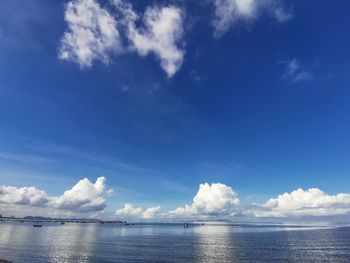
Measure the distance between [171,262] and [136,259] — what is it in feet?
37.5

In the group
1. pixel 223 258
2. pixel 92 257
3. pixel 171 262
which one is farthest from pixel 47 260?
pixel 223 258

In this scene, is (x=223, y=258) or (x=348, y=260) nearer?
(x=348, y=260)

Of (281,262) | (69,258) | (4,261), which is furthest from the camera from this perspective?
(69,258)

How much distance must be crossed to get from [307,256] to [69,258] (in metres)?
73.1

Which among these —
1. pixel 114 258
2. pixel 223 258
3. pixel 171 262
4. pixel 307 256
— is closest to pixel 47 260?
pixel 114 258

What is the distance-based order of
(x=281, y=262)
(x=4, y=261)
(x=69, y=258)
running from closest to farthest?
(x=4, y=261) < (x=281, y=262) < (x=69, y=258)

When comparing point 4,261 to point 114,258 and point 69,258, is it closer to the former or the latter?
point 69,258

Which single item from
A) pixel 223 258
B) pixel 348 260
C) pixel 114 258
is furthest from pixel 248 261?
pixel 114 258

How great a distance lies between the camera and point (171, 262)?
82.1 meters

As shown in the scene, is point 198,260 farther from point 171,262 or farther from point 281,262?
point 281,262

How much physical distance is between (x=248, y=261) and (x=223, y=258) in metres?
8.91

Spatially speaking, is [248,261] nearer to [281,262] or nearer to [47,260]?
[281,262]

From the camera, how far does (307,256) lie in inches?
3698

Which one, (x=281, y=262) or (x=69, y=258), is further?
(x=69, y=258)
